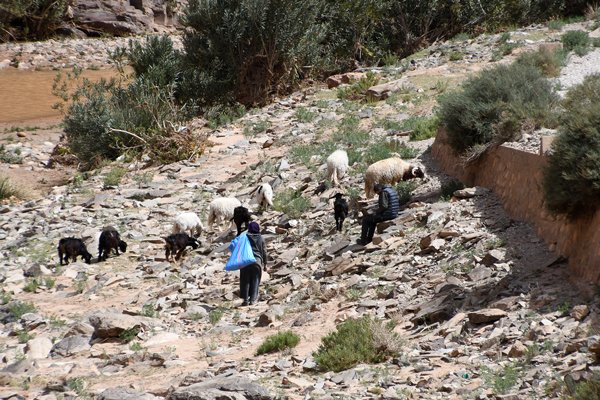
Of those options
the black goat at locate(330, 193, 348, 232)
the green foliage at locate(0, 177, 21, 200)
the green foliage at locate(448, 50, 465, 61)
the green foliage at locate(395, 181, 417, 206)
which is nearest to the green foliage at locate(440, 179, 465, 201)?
the green foliage at locate(395, 181, 417, 206)

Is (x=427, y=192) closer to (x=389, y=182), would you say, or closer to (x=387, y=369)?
(x=389, y=182)

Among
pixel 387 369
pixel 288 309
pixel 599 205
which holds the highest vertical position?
pixel 599 205

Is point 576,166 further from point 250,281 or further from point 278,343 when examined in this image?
point 250,281

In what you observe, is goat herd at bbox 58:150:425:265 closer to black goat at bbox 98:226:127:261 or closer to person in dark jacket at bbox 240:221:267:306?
black goat at bbox 98:226:127:261

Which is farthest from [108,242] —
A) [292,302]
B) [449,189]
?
[449,189]

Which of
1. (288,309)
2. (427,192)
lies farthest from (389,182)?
(288,309)

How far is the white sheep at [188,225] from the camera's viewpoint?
14.8 metres

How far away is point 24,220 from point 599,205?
1272 cm

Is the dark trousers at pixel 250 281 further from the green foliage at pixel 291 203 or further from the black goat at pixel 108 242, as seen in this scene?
the black goat at pixel 108 242

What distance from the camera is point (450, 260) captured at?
33.3 ft

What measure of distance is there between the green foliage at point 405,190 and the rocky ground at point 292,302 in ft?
0.63

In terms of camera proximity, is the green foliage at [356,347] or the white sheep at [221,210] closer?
the green foliage at [356,347]

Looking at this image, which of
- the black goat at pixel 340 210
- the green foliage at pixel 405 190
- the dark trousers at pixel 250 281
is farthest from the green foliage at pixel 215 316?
the green foliage at pixel 405 190

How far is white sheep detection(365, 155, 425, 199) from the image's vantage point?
13945mm
